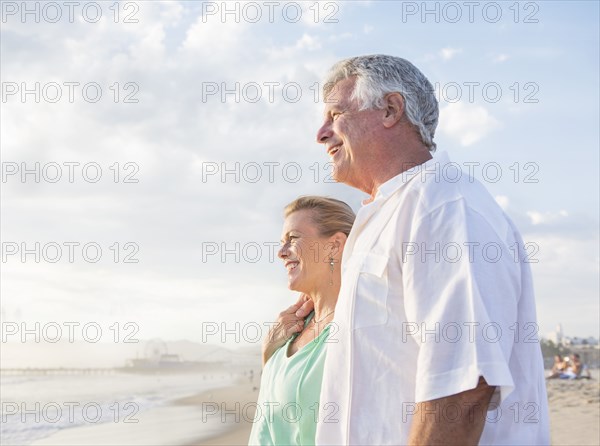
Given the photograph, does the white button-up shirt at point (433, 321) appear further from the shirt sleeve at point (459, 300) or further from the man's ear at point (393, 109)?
the man's ear at point (393, 109)

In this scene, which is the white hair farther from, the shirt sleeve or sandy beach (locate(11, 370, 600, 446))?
sandy beach (locate(11, 370, 600, 446))

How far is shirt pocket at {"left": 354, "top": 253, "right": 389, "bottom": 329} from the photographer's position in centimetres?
202

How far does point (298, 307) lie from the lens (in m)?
3.68

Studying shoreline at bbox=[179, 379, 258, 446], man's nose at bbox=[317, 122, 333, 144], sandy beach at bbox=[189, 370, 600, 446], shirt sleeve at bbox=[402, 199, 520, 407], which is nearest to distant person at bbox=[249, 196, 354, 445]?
man's nose at bbox=[317, 122, 333, 144]

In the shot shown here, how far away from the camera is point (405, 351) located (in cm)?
196

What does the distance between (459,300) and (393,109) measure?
2.54 feet

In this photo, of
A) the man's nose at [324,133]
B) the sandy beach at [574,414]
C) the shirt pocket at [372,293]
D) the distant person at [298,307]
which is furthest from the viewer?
the sandy beach at [574,414]

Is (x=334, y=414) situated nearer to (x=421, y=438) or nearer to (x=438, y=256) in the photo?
(x=421, y=438)

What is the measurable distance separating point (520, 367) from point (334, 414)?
0.54 m

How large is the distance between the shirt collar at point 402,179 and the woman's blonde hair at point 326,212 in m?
1.32

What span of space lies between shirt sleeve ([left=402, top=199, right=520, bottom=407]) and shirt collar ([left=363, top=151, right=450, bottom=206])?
0.23 m

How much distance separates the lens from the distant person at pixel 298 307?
3.09m

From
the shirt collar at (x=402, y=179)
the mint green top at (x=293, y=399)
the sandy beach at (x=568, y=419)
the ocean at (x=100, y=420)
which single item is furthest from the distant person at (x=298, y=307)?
the ocean at (x=100, y=420)

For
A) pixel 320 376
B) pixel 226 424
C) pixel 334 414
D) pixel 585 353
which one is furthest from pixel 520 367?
pixel 585 353
